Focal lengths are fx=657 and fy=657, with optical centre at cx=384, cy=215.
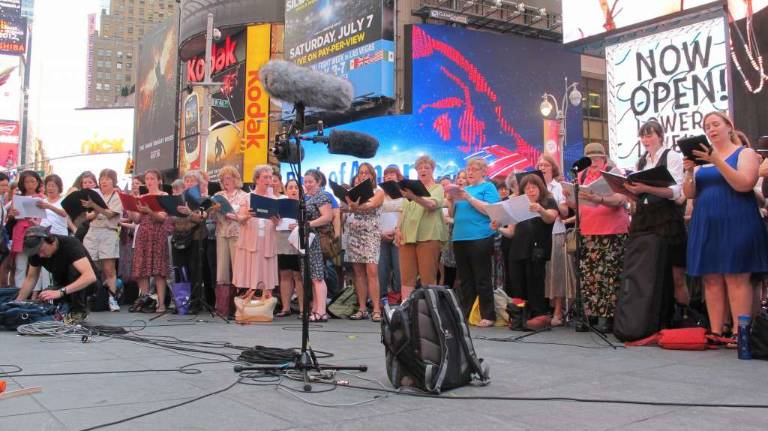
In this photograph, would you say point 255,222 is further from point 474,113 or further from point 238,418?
point 474,113

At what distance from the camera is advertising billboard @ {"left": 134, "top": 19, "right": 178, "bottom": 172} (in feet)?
145

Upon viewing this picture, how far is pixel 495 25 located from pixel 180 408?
2885 centimetres

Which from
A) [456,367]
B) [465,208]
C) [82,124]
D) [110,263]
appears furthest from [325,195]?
[82,124]

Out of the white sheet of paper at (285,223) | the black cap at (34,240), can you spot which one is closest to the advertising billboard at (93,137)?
the white sheet of paper at (285,223)

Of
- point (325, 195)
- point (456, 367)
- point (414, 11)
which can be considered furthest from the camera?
point (414, 11)

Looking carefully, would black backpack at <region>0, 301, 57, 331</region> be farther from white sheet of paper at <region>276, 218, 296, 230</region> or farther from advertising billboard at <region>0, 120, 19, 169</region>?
advertising billboard at <region>0, 120, 19, 169</region>

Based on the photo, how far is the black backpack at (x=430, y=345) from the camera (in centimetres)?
375

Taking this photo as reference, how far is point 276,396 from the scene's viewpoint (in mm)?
3619

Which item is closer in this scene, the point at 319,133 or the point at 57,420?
the point at 57,420

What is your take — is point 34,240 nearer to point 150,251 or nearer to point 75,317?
point 75,317

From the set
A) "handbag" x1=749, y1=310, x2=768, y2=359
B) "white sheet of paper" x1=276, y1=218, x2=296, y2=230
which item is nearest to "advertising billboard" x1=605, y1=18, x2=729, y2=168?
"white sheet of paper" x1=276, y1=218, x2=296, y2=230

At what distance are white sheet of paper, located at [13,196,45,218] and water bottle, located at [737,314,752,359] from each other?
8288 millimetres

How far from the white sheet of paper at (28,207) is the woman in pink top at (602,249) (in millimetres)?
6993

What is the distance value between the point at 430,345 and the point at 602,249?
3.38 metres
